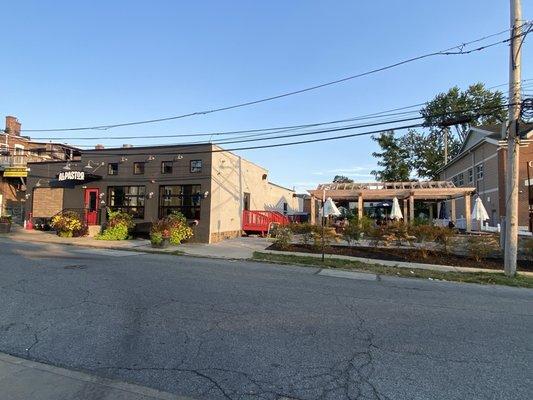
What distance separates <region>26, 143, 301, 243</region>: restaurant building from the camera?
20.7m

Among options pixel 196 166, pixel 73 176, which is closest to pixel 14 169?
pixel 73 176

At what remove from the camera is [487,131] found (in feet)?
101

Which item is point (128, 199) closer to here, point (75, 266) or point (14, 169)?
point (75, 266)

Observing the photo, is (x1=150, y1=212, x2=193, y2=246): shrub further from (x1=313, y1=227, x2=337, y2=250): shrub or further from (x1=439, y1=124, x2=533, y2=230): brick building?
(x1=439, y1=124, x2=533, y2=230): brick building

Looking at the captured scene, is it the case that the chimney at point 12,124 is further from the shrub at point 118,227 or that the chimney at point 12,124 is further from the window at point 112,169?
the shrub at point 118,227

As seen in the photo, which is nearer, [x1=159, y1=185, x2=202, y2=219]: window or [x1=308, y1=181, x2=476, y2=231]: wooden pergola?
[x1=159, y1=185, x2=202, y2=219]: window

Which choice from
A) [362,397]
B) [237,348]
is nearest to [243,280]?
[237,348]

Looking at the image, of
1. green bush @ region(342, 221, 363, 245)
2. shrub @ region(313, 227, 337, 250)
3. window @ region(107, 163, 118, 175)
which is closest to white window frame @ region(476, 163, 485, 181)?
green bush @ region(342, 221, 363, 245)

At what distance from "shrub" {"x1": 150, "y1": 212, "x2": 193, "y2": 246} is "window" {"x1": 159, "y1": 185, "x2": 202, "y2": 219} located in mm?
970

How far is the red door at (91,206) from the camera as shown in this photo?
23.2 metres

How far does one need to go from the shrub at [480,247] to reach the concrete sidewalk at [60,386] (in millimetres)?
14491

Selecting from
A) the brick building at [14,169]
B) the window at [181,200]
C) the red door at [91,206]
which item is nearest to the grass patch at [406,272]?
the window at [181,200]

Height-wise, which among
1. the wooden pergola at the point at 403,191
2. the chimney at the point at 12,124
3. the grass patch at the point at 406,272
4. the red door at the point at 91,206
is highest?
the chimney at the point at 12,124

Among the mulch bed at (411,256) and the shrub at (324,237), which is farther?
the shrub at (324,237)
